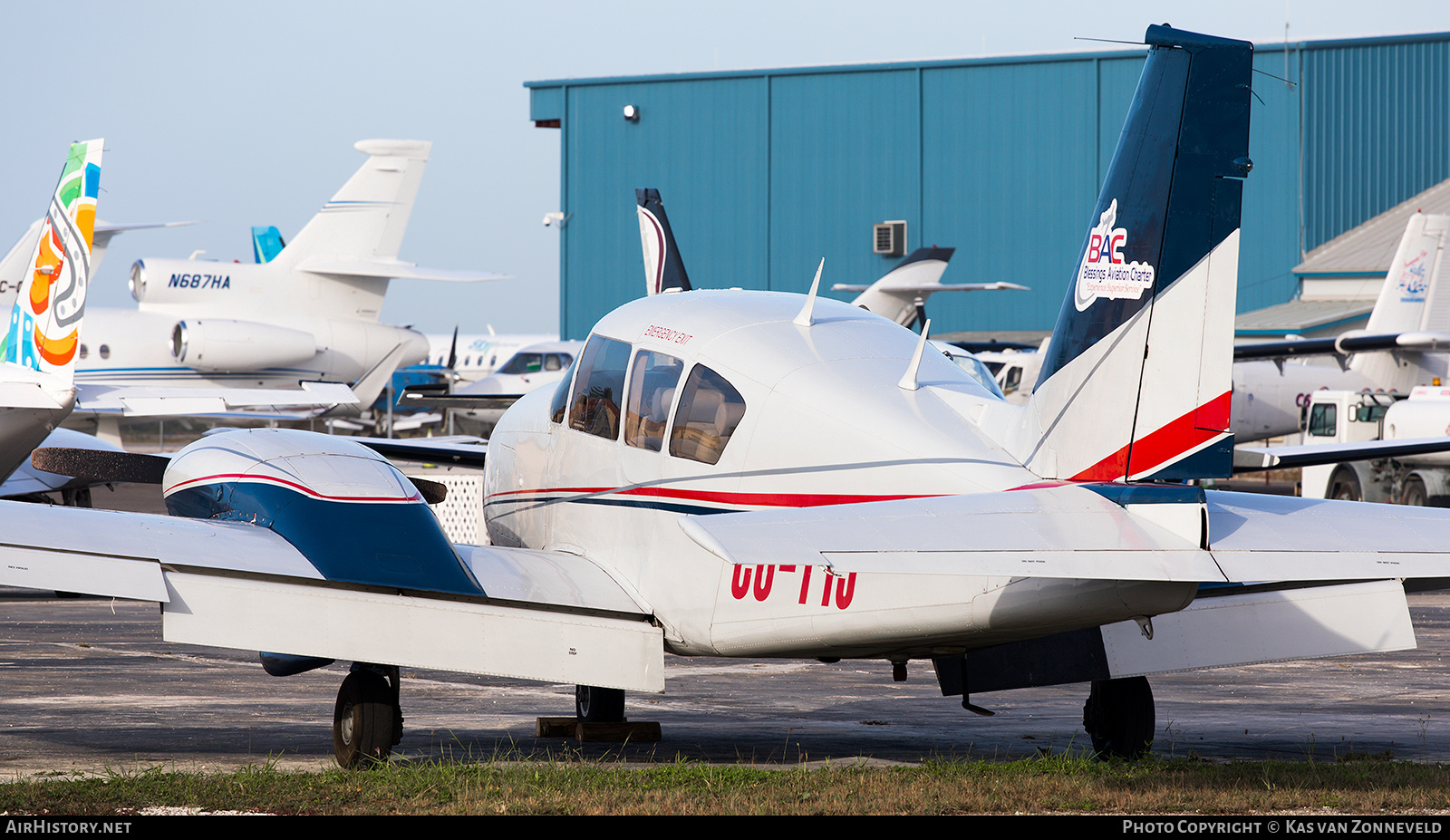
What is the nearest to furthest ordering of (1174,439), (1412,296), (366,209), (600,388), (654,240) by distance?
(1174,439), (600,388), (654,240), (366,209), (1412,296)

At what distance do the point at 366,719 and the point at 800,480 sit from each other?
2.56 meters

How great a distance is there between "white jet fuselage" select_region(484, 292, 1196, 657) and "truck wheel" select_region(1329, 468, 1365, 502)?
22.0 m

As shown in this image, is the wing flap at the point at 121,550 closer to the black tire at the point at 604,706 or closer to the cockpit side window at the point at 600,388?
the cockpit side window at the point at 600,388

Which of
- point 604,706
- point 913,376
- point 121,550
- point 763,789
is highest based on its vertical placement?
point 913,376

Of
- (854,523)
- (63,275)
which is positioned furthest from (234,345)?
(854,523)

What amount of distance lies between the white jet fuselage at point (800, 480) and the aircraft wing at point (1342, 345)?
2230 centimetres

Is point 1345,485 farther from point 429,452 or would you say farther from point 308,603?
point 308,603

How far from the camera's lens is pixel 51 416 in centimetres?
1533

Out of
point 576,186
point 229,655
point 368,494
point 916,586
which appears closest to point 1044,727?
point 916,586

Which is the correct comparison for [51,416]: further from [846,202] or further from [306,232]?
[846,202]

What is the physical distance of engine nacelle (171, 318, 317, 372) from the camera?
2994 cm

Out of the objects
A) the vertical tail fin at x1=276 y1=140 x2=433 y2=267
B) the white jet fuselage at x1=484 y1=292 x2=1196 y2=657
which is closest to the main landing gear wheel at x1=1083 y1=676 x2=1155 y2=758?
the white jet fuselage at x1=484 y1=292 x2=1196 y2=657

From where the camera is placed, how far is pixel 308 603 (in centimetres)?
673
